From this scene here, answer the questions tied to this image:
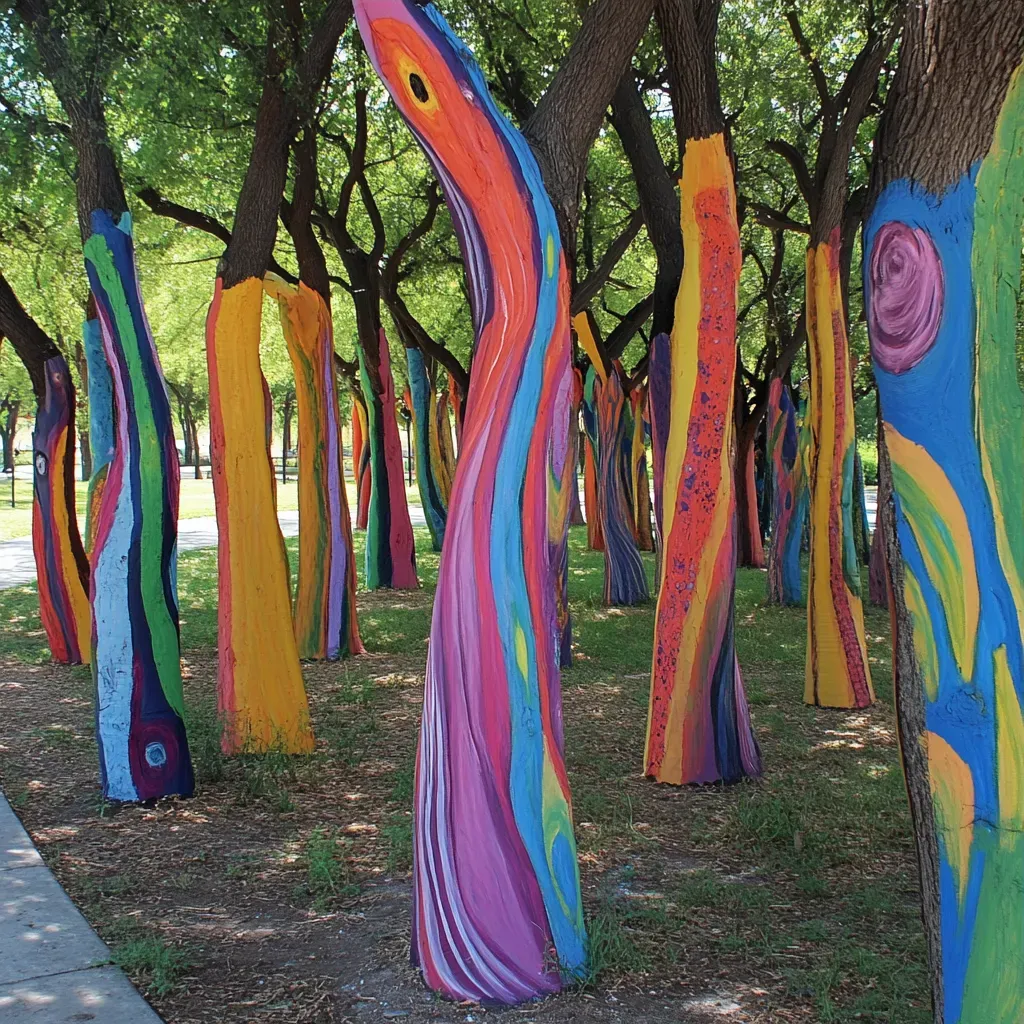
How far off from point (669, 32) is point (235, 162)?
630cm

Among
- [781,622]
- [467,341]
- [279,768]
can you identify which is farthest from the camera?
[467,341]

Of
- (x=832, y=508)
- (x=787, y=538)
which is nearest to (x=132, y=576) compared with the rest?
(x=832, y=508)

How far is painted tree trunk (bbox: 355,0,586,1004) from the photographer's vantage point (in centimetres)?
355

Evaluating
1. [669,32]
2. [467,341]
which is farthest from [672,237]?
[467,341]

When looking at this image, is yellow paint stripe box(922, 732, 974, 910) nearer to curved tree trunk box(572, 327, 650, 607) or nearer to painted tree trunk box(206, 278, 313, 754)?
painted tree trunk box(206, 278, 313, 754)

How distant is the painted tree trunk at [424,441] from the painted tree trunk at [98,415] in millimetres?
7257

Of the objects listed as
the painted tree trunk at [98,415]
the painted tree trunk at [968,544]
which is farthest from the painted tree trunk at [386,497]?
the painted tree trunk at [968,544]

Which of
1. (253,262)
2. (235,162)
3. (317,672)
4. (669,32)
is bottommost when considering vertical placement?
(317,672)

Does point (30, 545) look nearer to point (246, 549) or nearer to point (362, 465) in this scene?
point (362, 465)

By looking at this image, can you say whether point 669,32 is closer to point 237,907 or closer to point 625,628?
point 237,907

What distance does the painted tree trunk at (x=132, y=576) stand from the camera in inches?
222

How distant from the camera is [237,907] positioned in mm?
4379

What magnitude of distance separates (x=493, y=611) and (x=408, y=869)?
5.77 ft

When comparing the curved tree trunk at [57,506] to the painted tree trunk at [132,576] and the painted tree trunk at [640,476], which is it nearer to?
the painted tree trunk at [132,576]
